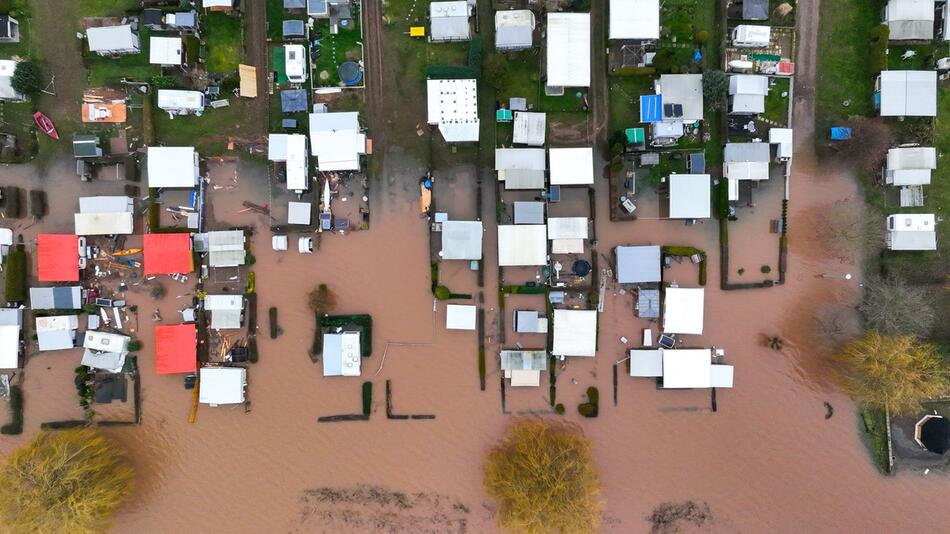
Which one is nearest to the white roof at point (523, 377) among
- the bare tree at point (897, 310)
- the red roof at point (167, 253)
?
the bare tree at point (897, 310)

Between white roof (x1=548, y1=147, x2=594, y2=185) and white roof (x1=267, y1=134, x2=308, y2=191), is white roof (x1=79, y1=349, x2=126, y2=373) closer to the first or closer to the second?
white roof (x1=267, y1=134, x2=308, y2=191)

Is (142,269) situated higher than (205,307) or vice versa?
(142,269)

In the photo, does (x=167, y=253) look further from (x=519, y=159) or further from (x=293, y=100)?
(x=519, y=159)

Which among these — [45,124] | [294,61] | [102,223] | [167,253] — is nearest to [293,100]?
[294,61]

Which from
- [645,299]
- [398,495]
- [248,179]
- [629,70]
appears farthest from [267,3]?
[398,495]

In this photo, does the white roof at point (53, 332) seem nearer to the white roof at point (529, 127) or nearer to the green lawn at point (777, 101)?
the white roof at point (529, 127)

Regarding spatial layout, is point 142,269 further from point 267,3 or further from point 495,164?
point 495,164
